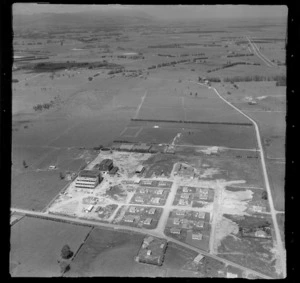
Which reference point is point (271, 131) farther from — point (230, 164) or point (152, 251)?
point (152, 251)

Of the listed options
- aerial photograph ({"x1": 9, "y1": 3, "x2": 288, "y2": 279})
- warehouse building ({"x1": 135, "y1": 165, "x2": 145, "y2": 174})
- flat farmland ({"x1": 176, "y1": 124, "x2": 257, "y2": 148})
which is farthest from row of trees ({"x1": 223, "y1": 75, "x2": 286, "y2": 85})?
warehouse building ({"x1": 135, "y1": 165, "x2": 145, "y2": 174})

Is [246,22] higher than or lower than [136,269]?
higher

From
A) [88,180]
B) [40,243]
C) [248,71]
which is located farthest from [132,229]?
[248,71]

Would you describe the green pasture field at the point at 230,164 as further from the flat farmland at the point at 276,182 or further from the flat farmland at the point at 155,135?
the flat farmland at the point at 155,135

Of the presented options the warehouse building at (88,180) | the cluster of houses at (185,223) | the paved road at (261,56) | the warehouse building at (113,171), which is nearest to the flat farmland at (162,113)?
the warehouse building at (113,171)

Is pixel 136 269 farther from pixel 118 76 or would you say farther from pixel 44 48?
pixel 44 48
